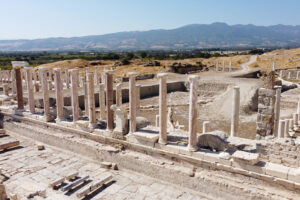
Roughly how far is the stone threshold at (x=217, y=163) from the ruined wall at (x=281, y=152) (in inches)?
29.4

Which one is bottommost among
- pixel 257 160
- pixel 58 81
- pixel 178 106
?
pixel 178 106

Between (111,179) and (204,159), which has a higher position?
(204,159)

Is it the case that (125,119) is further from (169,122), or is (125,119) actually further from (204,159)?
(169,122)

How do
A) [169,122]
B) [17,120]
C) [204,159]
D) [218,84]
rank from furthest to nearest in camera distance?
[218,84] < [169,122] < [17,120] < [204,159]

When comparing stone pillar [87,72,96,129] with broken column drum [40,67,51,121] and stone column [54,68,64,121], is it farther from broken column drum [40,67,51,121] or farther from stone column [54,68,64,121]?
broken column drum [40,67,51,121]

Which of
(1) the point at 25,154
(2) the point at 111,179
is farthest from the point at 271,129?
(1) the point at 25,154

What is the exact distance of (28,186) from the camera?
8172 mm

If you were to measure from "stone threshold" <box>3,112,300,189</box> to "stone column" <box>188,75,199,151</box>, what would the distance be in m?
0.29

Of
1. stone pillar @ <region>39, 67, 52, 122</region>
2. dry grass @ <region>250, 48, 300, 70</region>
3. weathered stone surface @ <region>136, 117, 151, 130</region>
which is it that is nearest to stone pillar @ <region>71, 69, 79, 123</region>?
stone pillar @ <region>39, 67, 52, 122</region>

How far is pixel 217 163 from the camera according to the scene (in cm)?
780

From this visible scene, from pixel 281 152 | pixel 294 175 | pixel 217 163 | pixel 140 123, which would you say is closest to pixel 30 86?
pixel 140 123

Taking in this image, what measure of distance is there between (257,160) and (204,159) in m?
1.54

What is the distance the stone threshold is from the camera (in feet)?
22.2

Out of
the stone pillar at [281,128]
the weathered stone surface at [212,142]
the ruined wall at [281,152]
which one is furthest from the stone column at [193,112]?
the stone pillar at [281,128]
